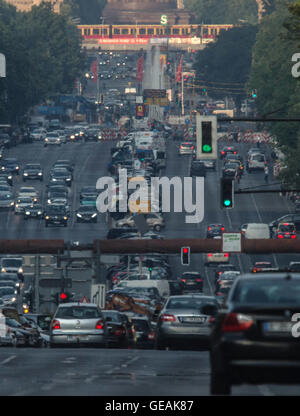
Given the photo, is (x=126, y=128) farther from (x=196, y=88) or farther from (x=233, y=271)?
(x=233, y=271)

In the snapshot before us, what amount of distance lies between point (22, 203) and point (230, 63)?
314 ft

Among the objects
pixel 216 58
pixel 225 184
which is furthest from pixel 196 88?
pixel 225 184

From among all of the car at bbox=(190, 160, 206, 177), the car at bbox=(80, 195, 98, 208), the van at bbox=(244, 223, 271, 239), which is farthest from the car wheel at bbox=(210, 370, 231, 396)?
the car at bbox=(190, 160, 206, 177)

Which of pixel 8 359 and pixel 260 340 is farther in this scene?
pixel 8 359

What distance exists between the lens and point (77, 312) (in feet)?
113

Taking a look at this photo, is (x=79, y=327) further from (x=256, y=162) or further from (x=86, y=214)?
(x=256, y=162)

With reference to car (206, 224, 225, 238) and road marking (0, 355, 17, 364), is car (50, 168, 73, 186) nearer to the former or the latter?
car (206, 224, 225, 238)

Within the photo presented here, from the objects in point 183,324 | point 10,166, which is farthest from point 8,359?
point 10,166

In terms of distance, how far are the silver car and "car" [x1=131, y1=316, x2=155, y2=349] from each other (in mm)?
6498

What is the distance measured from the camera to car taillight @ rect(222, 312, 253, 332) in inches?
671

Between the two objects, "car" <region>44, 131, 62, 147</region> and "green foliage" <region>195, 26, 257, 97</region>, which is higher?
"green foliage" <region>195, 26, 257, 97</region>

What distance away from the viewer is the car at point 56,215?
311 ft
